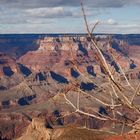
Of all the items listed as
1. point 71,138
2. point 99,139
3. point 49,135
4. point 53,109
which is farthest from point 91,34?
point 53,109

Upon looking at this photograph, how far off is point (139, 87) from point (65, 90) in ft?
3.21

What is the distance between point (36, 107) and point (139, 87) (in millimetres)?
188995

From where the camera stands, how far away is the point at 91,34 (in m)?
5.81

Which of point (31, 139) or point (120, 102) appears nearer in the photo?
point (120, 102)

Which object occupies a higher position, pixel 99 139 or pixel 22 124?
pixel 99 139

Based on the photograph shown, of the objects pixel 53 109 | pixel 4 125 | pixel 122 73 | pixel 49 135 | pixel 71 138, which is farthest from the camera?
pixel 53 109

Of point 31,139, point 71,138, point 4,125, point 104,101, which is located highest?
point 104,101

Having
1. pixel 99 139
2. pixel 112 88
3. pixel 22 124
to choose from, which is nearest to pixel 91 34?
pixel 112 88

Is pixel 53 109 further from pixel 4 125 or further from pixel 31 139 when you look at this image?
pixel 31 139

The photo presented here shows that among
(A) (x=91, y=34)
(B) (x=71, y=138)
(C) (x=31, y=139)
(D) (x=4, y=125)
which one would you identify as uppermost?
(A) (x=91, y=34)

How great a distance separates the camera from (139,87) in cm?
591

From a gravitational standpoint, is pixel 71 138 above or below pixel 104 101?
below

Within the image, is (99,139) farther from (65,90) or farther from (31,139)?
(65,90)

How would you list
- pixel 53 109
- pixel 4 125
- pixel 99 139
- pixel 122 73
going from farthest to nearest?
1. pixel 53 109
2. pixel 4 125
3. pixel 99 139
4. pixel 122 73
